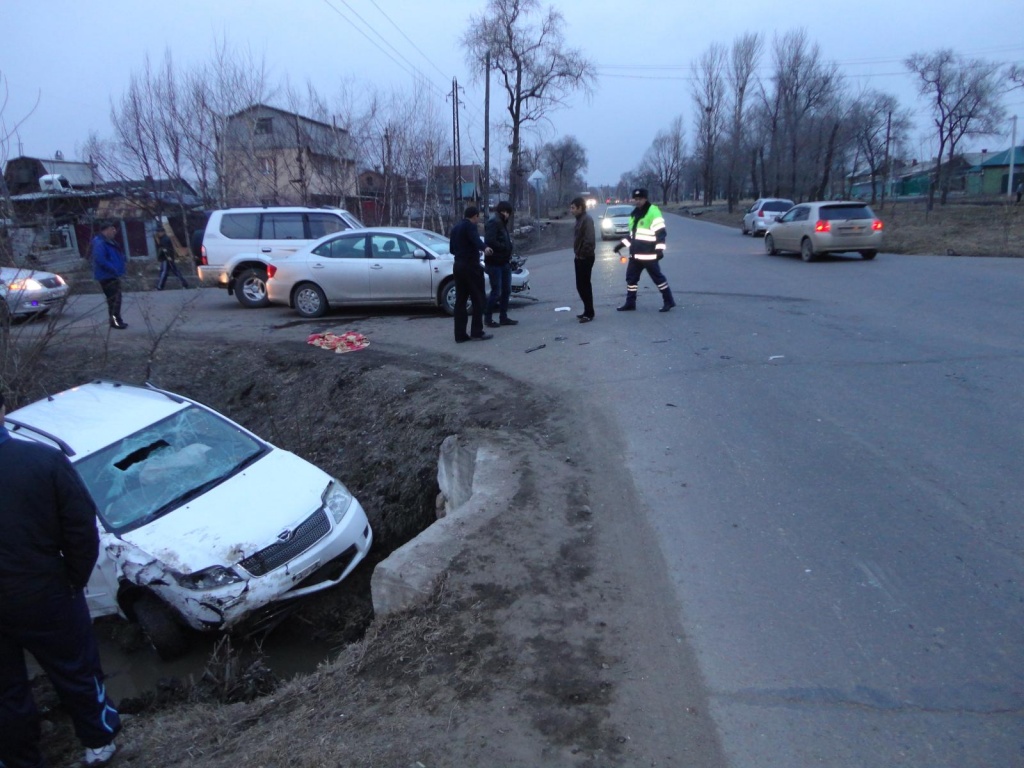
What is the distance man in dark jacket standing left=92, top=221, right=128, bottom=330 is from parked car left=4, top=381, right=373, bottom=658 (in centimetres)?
595

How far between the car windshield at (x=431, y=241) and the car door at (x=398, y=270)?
0.23 meters

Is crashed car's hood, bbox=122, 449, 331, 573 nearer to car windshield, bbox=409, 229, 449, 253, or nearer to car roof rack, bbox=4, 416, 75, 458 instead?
car roof rack, bbox=4, 416, 75, 458

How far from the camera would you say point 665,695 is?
3338mm

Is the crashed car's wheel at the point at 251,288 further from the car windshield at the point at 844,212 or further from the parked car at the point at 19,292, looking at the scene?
the car windshield at the point at 844,212

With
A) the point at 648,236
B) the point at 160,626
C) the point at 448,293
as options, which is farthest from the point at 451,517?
the point at 448,293

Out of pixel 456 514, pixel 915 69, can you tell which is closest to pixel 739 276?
pixel 456 514

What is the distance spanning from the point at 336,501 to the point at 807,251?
16.4m

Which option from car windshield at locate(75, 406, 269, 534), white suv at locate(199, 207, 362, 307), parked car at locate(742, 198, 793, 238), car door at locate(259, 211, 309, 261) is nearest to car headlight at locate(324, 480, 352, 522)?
car windshield at locate(75, 406, 269, 534)

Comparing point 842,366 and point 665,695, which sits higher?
point 842,366

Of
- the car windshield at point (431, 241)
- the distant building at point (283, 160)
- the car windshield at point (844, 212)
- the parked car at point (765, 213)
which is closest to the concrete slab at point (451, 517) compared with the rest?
the car windshield at point (431, 241)

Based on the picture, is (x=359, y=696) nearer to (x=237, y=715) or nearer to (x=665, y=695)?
(x=237, y=715)

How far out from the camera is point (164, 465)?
244 inches

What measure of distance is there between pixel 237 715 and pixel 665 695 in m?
2.12

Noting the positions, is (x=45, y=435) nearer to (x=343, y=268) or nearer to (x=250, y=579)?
(x=250, y=579)
